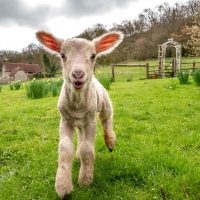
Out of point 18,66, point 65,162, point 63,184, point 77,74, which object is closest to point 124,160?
point 65,162

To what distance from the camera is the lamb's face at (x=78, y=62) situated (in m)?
2.33

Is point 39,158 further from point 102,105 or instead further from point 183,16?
point 183,16

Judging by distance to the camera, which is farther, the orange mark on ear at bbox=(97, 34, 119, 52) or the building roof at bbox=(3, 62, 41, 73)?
the building roof at bbox=(3, 62, 41, 73)

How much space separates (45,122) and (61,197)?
3199 millimetres

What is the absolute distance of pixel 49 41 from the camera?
9.62 ft

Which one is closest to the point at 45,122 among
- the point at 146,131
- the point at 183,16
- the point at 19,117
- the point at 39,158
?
the point at 19,117

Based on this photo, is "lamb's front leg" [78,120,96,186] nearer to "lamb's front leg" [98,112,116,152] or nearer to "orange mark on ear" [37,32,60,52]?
"lamb's front leg" [98,112,116,152]

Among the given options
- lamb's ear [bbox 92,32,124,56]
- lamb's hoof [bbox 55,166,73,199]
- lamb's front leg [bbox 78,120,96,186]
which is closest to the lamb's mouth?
lamb's front leg [bbox 78,120,96,186]

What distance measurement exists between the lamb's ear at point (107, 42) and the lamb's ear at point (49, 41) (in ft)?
1.67

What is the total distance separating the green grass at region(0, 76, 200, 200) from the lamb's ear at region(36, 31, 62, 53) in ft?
5.12

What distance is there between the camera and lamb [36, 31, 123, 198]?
2357mm

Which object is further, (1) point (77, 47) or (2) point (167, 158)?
(2) point (167, 158)

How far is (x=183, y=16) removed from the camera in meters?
38.6

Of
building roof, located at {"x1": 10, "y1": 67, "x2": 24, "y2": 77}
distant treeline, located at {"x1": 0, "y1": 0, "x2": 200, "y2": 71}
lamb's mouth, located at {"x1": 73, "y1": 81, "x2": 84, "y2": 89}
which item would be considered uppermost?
distant treeline, located at {"x1": 0, "y1": 0, "x2": 200, "y2": 71}
